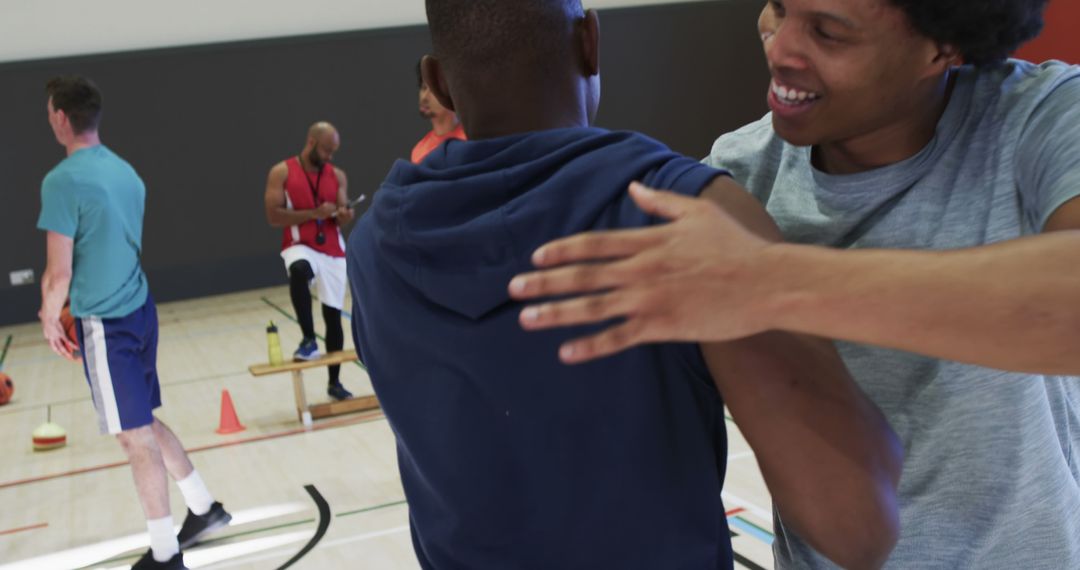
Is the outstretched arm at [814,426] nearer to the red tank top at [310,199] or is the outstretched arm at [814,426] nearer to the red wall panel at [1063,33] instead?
the red tank top at [310,199]

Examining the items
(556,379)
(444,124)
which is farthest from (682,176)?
(444,124)

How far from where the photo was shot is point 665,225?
942 millimetres

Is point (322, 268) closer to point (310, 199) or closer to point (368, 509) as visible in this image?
point (310, 199)

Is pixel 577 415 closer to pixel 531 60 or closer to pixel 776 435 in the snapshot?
pixel 776 435

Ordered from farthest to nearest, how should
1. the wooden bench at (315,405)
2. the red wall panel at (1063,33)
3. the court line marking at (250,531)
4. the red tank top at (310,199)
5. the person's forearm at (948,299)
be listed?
the red wall panel at (1063,33) < the red tank top at (310,199) < the wooden bench at (315,405) < the court line marking at (250,531) < the person's forearm at (948,299)

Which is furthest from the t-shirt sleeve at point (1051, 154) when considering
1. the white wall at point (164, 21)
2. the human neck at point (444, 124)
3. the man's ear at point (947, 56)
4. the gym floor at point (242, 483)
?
the white wall at point (164, 21)

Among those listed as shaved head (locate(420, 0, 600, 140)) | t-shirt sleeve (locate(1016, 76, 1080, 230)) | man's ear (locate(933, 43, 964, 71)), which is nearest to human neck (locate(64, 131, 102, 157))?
shaved head (locate(420, 0, 600, 140))

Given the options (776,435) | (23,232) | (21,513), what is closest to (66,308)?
(21,513)

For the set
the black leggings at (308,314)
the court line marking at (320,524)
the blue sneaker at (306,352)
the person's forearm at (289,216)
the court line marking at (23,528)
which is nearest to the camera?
the court line marking at (320,524)

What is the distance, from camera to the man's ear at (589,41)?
4.01 ft

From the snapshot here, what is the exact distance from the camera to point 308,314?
780 centimetres

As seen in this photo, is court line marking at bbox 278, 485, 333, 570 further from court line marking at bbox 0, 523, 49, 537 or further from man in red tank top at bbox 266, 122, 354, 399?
man in red tank top at bbox 266, 122, 354, 399

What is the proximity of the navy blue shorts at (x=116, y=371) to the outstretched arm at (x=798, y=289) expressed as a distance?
4.38 metres

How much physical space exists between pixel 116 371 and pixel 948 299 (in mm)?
4605
